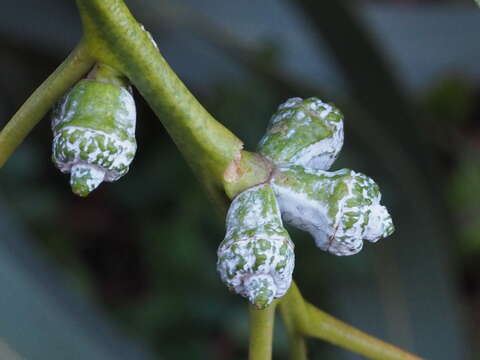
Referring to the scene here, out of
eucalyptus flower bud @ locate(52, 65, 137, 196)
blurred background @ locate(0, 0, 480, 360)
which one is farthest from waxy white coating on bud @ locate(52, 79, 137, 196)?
blurred background @ locate(0, 0, 480, 360)

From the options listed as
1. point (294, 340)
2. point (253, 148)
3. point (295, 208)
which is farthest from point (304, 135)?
point (253, 148)

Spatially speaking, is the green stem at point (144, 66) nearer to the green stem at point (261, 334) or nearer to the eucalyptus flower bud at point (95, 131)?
the eucalyptus flower bud at point (95, 131)

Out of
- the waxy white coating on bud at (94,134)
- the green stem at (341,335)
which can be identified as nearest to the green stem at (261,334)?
the green stem at (341,335)

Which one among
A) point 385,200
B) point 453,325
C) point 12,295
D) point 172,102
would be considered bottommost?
point 453,325

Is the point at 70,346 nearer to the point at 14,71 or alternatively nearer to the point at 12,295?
the point at 12,295

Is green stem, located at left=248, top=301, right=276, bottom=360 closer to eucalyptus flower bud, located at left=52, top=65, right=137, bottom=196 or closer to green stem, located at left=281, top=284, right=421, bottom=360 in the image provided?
green stem, located at left=281, top=284, right=421, bottom=360

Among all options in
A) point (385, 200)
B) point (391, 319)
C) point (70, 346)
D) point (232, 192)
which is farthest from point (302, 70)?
point (232, 192)

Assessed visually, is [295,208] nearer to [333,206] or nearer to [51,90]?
[333,206]
